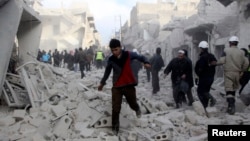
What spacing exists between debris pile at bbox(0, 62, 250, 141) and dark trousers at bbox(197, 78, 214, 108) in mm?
350

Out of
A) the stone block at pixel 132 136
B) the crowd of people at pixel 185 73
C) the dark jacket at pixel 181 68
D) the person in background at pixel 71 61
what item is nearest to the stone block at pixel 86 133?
the crowd of people at pixel 185 73

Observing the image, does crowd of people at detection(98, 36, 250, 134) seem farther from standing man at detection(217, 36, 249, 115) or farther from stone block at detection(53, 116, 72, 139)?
stone block at detection(53, 116, 72, 139)

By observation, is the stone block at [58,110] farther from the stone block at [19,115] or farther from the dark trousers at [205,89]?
the dark trousers at [205,89]

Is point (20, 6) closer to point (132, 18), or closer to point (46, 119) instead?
point (46, 119)

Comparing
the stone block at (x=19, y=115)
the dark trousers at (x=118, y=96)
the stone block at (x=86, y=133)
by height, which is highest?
the dark trousers at (x=118, y=96)

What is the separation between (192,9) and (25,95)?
35.5 meters

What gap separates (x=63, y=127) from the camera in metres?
5.76

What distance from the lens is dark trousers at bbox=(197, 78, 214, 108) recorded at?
24.1 ft

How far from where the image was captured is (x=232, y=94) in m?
7.04

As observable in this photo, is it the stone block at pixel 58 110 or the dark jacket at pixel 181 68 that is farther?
the dark jacket at pixel 181 68

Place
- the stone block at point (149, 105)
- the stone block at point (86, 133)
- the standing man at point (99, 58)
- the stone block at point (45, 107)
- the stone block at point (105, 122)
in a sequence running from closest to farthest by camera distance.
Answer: the stone block at point (86, 133), the stone block at point (105, 122), the stone block at point (45, 107), the stone block at point (149, 105), the standing man at point (99, 58)

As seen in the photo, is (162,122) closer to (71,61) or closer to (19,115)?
(19,115)

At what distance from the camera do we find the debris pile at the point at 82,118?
18.4 feet

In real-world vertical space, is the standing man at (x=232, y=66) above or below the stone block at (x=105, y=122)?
above
